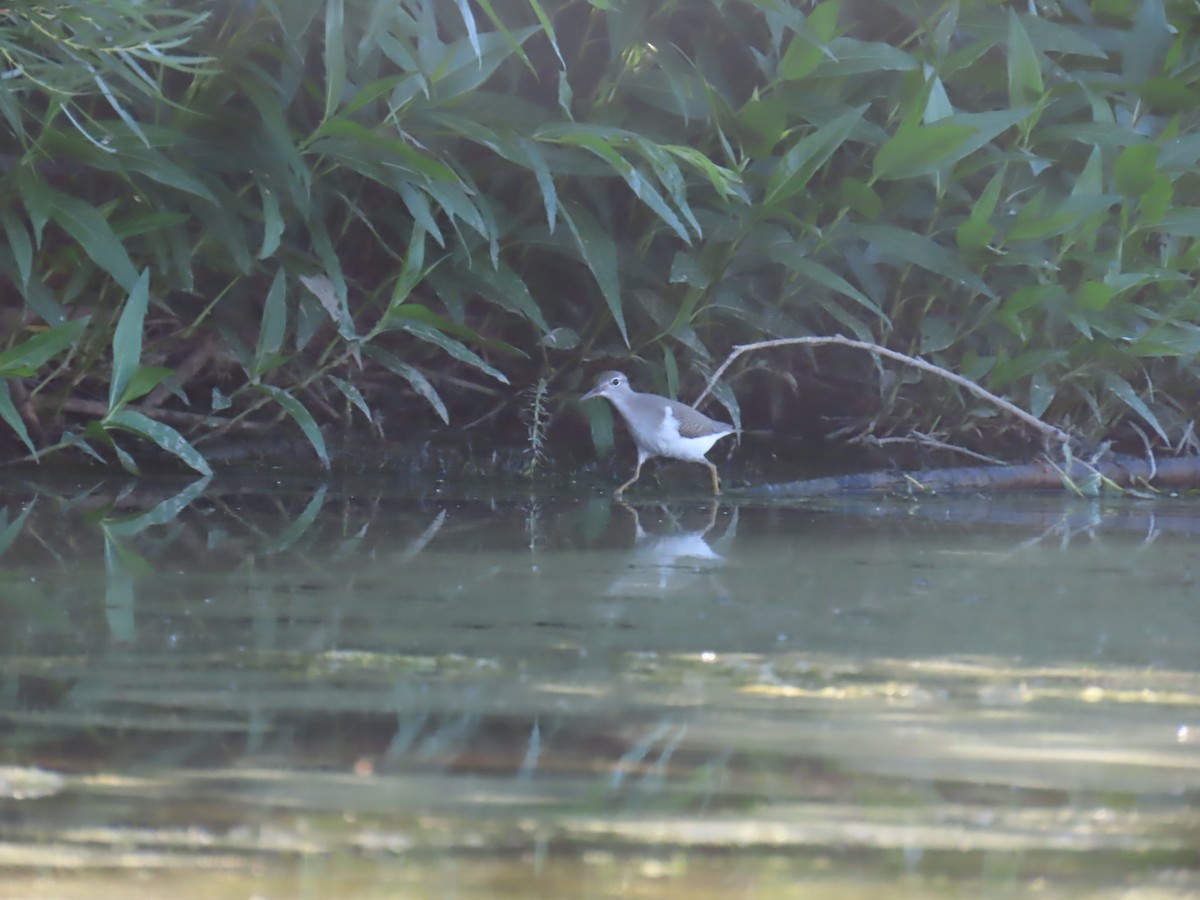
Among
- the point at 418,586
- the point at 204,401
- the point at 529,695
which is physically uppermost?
the point at 529,695

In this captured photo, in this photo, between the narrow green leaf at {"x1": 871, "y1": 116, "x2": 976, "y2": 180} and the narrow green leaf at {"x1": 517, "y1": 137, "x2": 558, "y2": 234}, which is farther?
the narrow green leaf at {"x1": 871, "y1": 116, "x2": 976, "y2": 180}

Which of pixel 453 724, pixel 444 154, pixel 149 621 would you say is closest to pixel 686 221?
pixel 444 154

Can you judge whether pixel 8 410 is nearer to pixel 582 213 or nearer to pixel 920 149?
pixel 582 213

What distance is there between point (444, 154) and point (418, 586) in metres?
1.56

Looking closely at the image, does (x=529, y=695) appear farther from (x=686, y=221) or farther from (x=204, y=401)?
(x=204, y=401)

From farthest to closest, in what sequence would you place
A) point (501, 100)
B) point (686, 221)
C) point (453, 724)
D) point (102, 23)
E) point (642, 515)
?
point (686, 221)
point (501, 100)
point (642, 515)
point (102, 23)
point (453, 724)

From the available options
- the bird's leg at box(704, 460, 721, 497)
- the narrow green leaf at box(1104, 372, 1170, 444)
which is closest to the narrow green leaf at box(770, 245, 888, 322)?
the bird's leg at box(704, 460, 721, 497)

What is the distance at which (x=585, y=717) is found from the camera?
1.44 m

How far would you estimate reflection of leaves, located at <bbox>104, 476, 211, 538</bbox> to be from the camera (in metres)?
2.60

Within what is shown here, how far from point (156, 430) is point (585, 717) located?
6.43ft

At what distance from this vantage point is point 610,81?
3.60m

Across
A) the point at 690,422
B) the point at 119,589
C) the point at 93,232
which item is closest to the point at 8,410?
the point at 93,232

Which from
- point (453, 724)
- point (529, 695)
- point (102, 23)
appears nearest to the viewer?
point (453, 724)

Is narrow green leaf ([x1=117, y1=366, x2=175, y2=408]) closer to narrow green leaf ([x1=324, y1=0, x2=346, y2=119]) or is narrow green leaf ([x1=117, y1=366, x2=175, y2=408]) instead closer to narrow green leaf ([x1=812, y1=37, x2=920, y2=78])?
narrow green leaf ([x1=324, y1=0, x2=346, y2=119])
